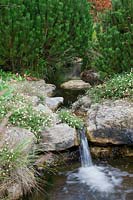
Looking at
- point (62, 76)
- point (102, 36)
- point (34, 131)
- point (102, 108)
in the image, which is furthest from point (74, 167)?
point (62, 76)

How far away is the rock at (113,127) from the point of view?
8422 mm

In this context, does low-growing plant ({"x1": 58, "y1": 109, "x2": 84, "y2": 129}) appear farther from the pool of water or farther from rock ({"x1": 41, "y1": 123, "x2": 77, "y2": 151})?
the pool of water

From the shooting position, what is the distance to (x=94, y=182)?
736 centimetres

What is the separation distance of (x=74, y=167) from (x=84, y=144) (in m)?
0.59

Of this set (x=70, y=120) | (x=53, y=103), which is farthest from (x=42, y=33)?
(x=70, y=120)

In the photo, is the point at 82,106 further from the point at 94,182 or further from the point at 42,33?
the point at 42,33

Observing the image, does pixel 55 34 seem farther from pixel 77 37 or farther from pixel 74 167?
pixel 74 167

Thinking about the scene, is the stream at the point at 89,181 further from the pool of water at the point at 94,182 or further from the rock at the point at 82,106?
the rock at the point at 82,106

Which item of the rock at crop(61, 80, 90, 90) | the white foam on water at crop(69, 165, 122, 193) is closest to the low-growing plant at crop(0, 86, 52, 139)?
the white foam on water at crop(69, 165, 122, 193)

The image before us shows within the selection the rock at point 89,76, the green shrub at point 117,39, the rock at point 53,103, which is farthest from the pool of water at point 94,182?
the rock at point 89,76

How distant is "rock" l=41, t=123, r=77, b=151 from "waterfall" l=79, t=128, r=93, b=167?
26 centimetres

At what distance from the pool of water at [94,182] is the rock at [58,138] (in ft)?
1.38

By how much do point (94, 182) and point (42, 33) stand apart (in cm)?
725

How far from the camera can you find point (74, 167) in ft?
26.3
